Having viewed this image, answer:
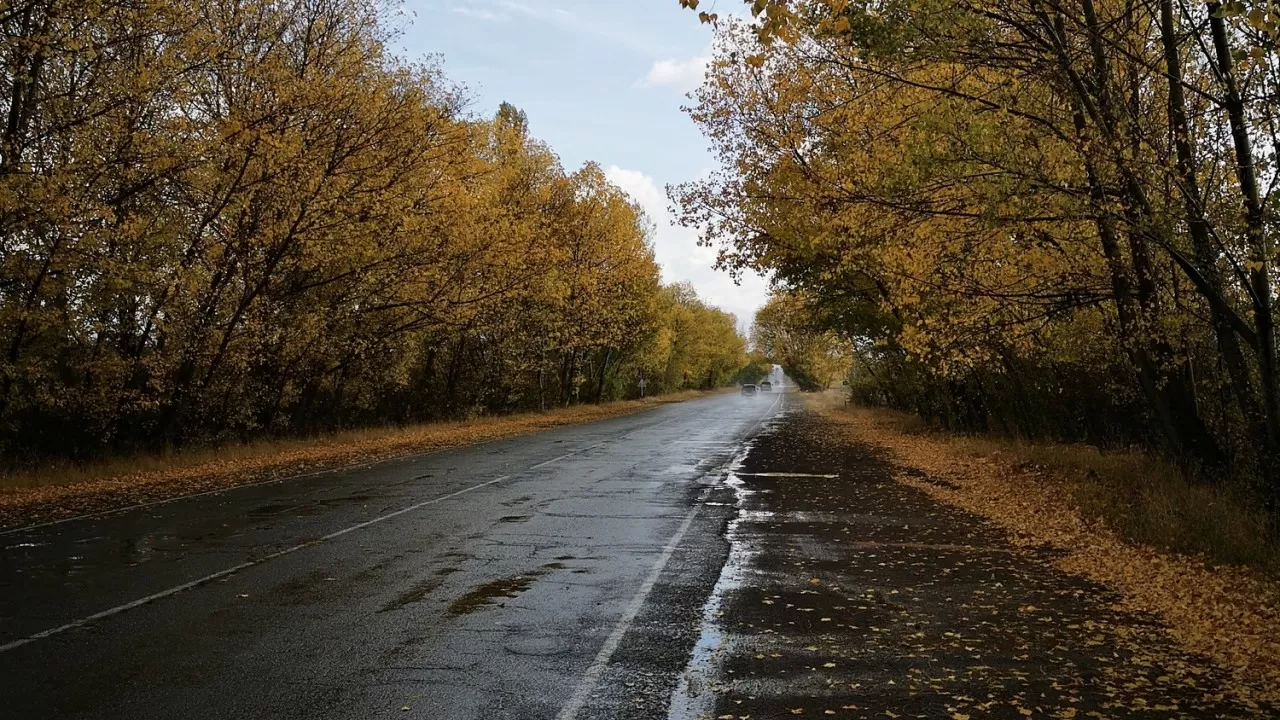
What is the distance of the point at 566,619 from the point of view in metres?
6.60

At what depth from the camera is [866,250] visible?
16.3m

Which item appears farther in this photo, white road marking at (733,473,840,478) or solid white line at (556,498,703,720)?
white road marking at (733,473,840,478)

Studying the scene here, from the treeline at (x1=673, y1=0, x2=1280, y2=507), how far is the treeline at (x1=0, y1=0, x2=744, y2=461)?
11085mm

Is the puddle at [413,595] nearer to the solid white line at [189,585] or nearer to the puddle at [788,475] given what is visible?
the solid white line at [189,585]

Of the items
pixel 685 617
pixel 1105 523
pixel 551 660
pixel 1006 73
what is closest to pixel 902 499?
pixel 1105 523

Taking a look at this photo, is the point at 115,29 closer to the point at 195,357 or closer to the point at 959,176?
the point at 195,357

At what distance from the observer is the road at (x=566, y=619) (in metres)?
4.99

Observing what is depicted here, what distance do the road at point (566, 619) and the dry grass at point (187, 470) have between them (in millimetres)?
1742

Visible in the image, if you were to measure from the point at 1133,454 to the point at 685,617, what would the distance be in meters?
11.3

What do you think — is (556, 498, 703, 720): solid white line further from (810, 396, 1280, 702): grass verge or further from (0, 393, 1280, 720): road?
(810, 396, 1280, 702): grass verge

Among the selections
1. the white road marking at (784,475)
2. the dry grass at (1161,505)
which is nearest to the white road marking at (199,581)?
the white road marking at (784,475)

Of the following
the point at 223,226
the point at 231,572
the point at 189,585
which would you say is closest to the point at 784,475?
the point at 231,572

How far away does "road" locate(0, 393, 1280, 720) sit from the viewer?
4988 mm

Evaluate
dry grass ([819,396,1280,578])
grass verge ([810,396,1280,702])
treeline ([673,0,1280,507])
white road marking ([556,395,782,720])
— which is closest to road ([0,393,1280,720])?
white road marking ([556,395,782,720])
